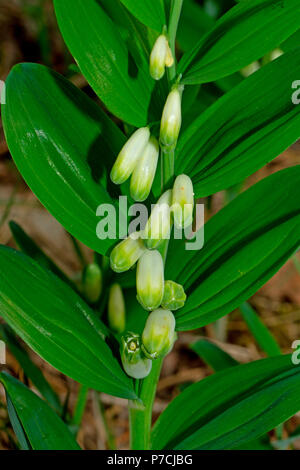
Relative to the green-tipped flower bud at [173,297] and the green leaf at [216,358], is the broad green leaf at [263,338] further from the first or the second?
the green-tipped flower bud at [173,297]

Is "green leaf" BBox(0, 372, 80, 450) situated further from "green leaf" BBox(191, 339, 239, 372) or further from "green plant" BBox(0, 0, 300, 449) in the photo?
"green leaf" BBox(191, 339, 239, 372)

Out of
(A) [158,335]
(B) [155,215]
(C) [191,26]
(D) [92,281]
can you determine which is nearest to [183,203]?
(B) [155,215]

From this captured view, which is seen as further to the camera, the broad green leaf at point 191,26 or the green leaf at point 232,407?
the broad green leaf at point 191,26

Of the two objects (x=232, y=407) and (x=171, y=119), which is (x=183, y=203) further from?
(x=232, y=407)

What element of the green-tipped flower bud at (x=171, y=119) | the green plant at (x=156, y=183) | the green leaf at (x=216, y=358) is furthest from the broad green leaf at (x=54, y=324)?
the green leaf at (x=216, y=358)
